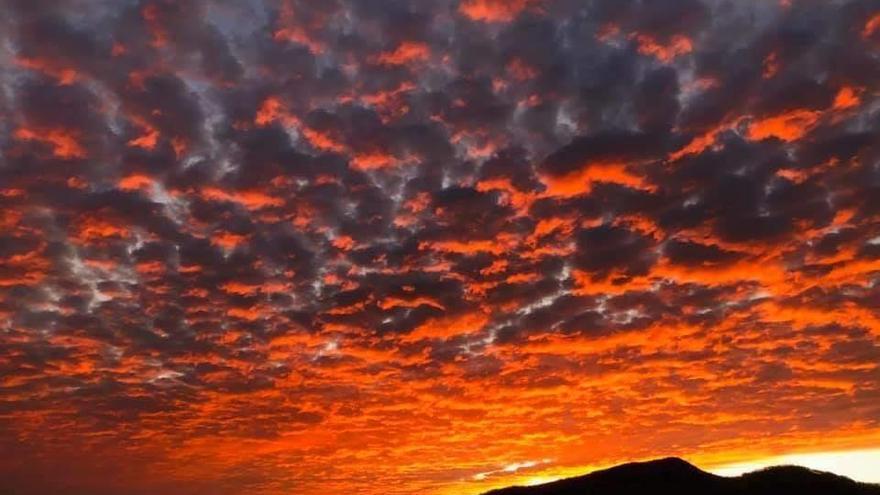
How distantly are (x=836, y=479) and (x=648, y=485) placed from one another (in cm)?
1379

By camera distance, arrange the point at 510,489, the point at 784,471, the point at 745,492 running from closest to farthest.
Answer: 1. the point at 745,492
2. the point at 784,471
3. the point at 510,489

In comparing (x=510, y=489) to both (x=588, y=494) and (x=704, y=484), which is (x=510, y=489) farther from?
(x=704, y=484)

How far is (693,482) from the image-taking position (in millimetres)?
49781

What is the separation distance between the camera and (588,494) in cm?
5028

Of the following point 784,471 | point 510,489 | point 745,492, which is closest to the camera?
point 745,492

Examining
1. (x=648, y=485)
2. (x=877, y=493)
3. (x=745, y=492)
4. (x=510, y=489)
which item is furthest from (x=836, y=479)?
(x=510, y=489)

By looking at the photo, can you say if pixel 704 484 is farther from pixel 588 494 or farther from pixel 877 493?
pixel 877 493

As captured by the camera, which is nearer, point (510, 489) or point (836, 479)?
point (836, 479)

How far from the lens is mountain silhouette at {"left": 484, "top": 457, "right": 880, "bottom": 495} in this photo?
4859 cm

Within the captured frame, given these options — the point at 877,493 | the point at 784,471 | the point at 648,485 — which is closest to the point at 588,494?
the point at 648,485

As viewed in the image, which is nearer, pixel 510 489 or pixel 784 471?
pixel 784 471

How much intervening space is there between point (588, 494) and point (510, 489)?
28.2 feet

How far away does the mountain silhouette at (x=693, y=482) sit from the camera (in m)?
48.6

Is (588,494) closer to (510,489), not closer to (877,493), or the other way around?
(510,489)
